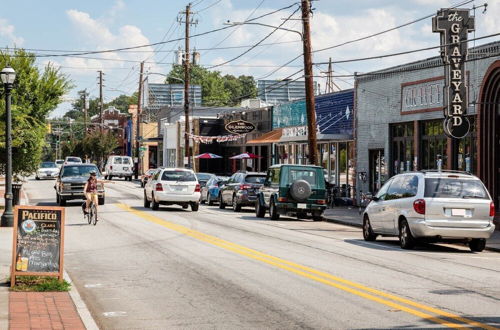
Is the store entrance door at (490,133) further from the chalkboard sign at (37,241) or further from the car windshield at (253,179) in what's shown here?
the chalkboard sign at (37,241)

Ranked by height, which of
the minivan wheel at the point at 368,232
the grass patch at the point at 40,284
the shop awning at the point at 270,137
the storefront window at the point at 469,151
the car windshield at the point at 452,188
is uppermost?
the shop awning at the point at 270,137

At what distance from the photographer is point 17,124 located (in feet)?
103

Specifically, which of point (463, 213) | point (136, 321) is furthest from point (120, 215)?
point (136, 321)

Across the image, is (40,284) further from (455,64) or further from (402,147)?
(402,147)

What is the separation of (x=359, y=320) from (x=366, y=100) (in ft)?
97.9

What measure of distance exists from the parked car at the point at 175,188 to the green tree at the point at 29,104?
472 centimetres

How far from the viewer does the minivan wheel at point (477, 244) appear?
65.9ft

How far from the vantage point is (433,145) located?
A: 3303 centimetres

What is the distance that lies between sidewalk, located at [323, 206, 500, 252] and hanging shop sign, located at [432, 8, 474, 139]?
4201mm

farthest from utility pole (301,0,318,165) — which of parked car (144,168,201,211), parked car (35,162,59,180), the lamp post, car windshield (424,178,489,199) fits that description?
parked car (35,162,59,180)

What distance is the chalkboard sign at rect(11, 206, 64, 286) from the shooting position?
12.3 metres

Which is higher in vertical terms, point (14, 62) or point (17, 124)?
point (14, 62)

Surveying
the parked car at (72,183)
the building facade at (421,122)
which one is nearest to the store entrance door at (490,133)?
the building facade at (421,122)

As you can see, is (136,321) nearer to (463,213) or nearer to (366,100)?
(463,213)
